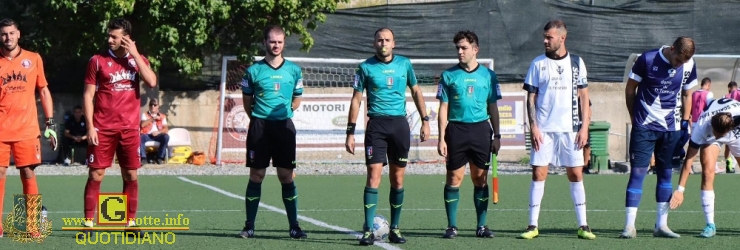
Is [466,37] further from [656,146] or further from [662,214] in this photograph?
[662,214]

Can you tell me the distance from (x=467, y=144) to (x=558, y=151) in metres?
0.87

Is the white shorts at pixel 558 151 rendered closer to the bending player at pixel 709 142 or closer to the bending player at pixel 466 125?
the bending player at pixel 466 125

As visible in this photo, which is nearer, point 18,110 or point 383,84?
point 383,84

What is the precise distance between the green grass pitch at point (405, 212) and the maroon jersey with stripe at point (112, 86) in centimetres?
114

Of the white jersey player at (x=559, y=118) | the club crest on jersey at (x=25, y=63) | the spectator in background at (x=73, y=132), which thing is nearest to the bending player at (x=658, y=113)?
the white jersey player at (x=559, y=118)

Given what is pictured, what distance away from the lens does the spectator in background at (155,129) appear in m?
23.2

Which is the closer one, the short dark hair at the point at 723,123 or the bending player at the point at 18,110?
the bending player at the point at 18,110

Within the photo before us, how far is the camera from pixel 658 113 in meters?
10.4

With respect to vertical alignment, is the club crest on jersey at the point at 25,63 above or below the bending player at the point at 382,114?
above

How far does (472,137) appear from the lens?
1022 centimetres

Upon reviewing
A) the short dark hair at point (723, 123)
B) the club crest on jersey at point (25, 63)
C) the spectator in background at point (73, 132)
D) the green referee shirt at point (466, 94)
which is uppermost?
the club crest on jersey at point (25, 63)

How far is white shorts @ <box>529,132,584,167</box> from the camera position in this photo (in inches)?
402

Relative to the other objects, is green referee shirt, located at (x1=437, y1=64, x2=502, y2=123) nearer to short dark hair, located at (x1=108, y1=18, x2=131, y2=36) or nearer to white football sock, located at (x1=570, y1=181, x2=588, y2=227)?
white football sock, located at (x1=570, y1=181, x2=588, y2=227)

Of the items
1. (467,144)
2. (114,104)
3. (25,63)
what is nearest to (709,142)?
(467,144)
